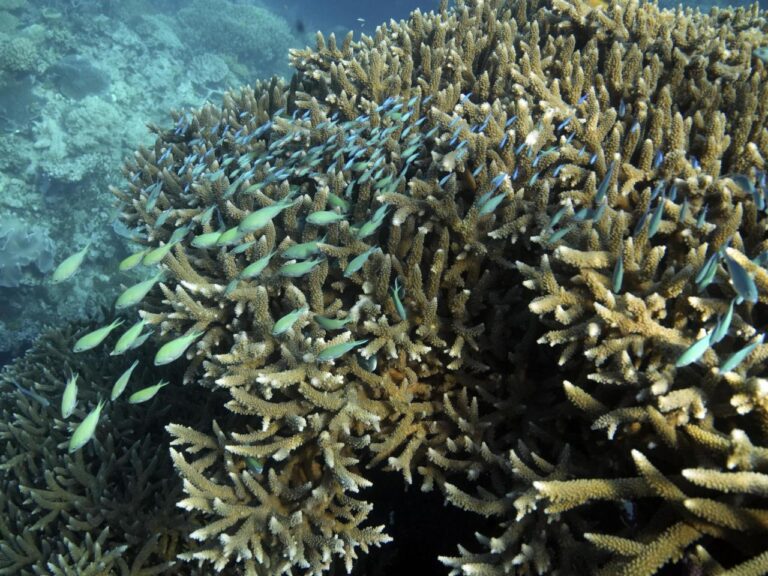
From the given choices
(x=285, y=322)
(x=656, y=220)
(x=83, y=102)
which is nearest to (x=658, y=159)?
(x=656, y=220)

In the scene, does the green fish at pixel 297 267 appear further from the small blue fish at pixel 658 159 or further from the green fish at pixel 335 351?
the small blue fish at pixel 658 159

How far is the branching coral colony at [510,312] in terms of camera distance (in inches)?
90.0

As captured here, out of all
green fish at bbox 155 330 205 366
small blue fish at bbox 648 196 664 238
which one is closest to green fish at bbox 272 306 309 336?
green fish at bbox 155 330 205 366

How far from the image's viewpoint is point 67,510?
3945 millimetres

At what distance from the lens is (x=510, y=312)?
3340mm

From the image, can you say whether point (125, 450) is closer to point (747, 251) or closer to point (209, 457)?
point (209, 457)

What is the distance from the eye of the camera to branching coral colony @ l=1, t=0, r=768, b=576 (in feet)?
7.50

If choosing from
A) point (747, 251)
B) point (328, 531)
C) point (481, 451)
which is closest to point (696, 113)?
point (747, 251)

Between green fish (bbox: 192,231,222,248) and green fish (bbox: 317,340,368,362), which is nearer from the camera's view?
green fish (bbox: 317,340,368,362)

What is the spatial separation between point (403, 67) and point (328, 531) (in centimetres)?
Answer: 412

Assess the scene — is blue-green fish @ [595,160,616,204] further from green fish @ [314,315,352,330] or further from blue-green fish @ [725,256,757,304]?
green fish @ [314,315,352,330]

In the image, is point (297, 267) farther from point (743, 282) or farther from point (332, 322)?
point (743, 282)

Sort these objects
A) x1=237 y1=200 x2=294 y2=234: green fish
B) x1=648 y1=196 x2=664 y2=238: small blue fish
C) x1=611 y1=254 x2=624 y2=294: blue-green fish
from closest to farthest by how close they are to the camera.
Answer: x1=611 y1=254 x2=624 y2=294: blue-green fish < x1=648 y1=196 x2=664 y2=238: small blue fish < x1=237 y1=200 x2=294 y2=234: green fish

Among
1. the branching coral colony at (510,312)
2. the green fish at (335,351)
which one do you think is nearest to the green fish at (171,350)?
the branching coral colony at (510,312)
